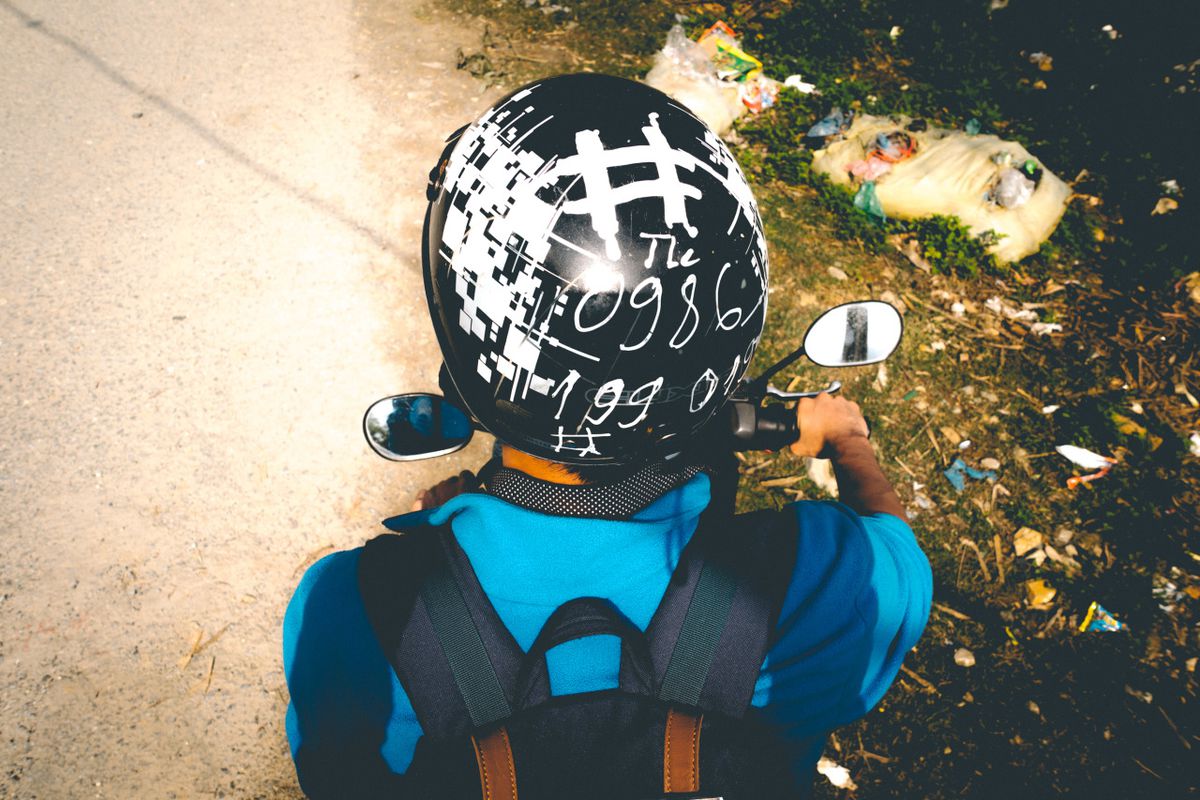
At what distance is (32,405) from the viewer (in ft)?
12.3

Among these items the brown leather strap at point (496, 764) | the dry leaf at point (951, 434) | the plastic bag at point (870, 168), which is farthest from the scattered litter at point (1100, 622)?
the brown leather strap at point (496, 764)

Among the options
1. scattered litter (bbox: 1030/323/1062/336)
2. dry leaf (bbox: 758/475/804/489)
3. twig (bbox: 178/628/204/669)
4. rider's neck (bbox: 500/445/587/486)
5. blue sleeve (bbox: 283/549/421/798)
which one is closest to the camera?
blue sleeve (bbox: 283/549/421/798)

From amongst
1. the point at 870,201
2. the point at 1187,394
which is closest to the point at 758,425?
the point at 870,201

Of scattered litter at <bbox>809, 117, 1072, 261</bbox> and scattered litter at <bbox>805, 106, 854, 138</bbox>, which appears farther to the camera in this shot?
scattered litter at <bbox>805, 106, 854, 138</bbox>

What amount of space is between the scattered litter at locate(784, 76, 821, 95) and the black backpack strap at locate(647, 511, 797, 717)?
485 cm

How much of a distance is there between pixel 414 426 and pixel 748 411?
132cm

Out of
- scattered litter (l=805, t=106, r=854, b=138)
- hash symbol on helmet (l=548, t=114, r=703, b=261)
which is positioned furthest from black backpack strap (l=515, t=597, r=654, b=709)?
scattered litter (l=805, t=106, r=854, b=138)

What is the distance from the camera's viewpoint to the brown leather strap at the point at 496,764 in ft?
4.42

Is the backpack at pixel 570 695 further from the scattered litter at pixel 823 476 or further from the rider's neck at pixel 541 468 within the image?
the scattered litter at pixel 823 476

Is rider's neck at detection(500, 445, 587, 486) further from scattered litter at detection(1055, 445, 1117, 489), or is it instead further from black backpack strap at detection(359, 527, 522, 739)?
scattered litter at detection(1055, 445, 1117, 489)

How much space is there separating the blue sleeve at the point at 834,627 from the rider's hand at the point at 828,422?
88 centimetres

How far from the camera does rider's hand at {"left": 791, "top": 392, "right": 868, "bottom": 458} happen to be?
2.64m

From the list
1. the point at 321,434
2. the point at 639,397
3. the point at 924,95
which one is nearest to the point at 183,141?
the point at 321,434

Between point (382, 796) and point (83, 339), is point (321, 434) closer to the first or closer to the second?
point (83, 339)
